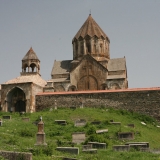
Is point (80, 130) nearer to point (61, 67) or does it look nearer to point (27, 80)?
point (27, 80)

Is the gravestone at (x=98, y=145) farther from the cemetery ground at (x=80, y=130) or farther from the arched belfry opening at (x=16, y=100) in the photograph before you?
the arched belfry opening at (x=16, y=100)

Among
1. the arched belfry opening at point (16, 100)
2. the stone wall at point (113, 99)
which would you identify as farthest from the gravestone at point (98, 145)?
the arched belfry opening at point (16, 100)

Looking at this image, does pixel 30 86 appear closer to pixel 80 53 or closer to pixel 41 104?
pixel 41 104

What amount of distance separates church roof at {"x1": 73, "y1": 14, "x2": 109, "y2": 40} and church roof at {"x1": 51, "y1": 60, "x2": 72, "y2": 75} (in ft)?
9.48

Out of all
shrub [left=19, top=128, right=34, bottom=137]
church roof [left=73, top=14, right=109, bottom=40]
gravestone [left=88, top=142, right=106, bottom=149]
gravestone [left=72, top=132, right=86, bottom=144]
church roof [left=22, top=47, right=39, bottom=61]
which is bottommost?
gravestone [left=88, top=142, right=106, bottom=149]

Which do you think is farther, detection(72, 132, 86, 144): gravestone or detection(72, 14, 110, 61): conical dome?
detection(72, 14, 110, 61): conical dome

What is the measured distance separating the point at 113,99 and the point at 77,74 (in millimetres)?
5984

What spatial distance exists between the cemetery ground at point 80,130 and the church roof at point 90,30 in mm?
9623

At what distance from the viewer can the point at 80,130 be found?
Answer: 46.1ft

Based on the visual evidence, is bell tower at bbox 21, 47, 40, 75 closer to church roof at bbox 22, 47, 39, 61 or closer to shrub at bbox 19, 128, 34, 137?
church roof at bbox 22, 47, 39, 61

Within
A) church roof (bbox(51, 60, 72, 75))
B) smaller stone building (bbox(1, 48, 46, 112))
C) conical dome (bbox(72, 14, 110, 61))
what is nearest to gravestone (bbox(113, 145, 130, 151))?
smaller stone building (bbox(1, 48, 46, 112))

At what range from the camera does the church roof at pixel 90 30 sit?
27294 millimetres

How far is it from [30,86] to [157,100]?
32.3 feet

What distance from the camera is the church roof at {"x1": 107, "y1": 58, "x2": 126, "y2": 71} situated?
26172 mm
